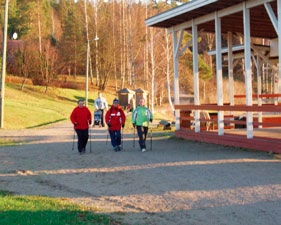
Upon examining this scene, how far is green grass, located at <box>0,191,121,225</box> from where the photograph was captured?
5844 mm

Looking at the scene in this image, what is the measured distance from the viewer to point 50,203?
23.3 feet

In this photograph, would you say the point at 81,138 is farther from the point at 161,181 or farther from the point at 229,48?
the point at 229,48

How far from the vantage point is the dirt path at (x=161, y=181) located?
6516 millimetres

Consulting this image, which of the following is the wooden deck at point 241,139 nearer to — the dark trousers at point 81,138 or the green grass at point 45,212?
the dark trousers at point 81,138

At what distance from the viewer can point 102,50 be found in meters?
58.2

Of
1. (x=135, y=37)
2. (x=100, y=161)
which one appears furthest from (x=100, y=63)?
(x=100, y=161)

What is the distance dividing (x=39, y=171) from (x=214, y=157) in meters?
4.27

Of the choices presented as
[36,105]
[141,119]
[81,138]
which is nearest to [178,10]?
[141,119]

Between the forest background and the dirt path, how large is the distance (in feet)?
98.4

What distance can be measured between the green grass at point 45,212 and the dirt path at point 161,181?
1.22 feet

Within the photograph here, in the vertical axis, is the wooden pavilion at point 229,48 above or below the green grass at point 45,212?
above

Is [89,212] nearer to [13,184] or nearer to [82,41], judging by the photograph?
[13,184]

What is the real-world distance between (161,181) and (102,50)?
50620 mm

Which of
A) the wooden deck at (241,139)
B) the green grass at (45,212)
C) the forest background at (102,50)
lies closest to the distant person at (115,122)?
the wooden deck at (241,139)
